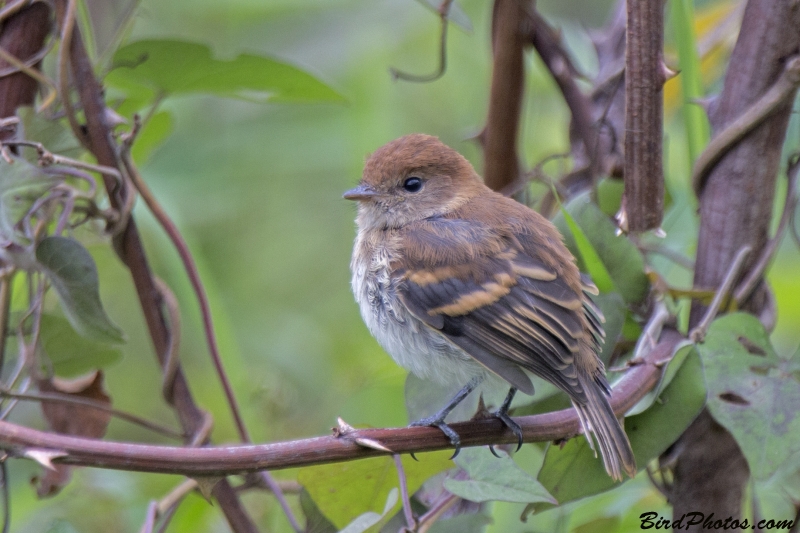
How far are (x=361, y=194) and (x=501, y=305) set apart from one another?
75 centimetres

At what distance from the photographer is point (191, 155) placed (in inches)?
140

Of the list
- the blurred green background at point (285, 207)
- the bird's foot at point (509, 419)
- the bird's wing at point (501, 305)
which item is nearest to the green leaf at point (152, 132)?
the blurred green background at point (285, 207)

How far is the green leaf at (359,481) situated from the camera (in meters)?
1.75

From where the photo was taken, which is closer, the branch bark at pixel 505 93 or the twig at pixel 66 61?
the twig at pixel 66 61

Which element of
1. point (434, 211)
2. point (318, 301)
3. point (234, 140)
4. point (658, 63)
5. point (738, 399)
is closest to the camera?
point (738, 399)

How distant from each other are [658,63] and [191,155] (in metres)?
2.26

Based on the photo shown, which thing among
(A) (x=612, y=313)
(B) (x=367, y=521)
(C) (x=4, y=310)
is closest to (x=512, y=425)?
(B) (x=367, y=521)

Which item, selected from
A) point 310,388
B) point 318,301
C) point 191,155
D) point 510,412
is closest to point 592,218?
point 510,412

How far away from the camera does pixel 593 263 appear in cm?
201

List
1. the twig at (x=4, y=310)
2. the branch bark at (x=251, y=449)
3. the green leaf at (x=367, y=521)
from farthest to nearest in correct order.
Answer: the twig at (x=4, y=310), the green leaf at (x=367, y=521), the branch bark at (x=251, y=449)

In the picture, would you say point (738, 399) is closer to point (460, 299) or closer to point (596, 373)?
point (596, 373)

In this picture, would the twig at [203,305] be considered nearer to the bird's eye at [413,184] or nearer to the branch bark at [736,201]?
the bird's eye at [413,184]

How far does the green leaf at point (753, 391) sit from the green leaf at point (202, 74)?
1207mm

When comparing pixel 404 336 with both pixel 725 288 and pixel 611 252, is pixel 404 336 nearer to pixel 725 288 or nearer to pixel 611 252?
pixel 611 252
